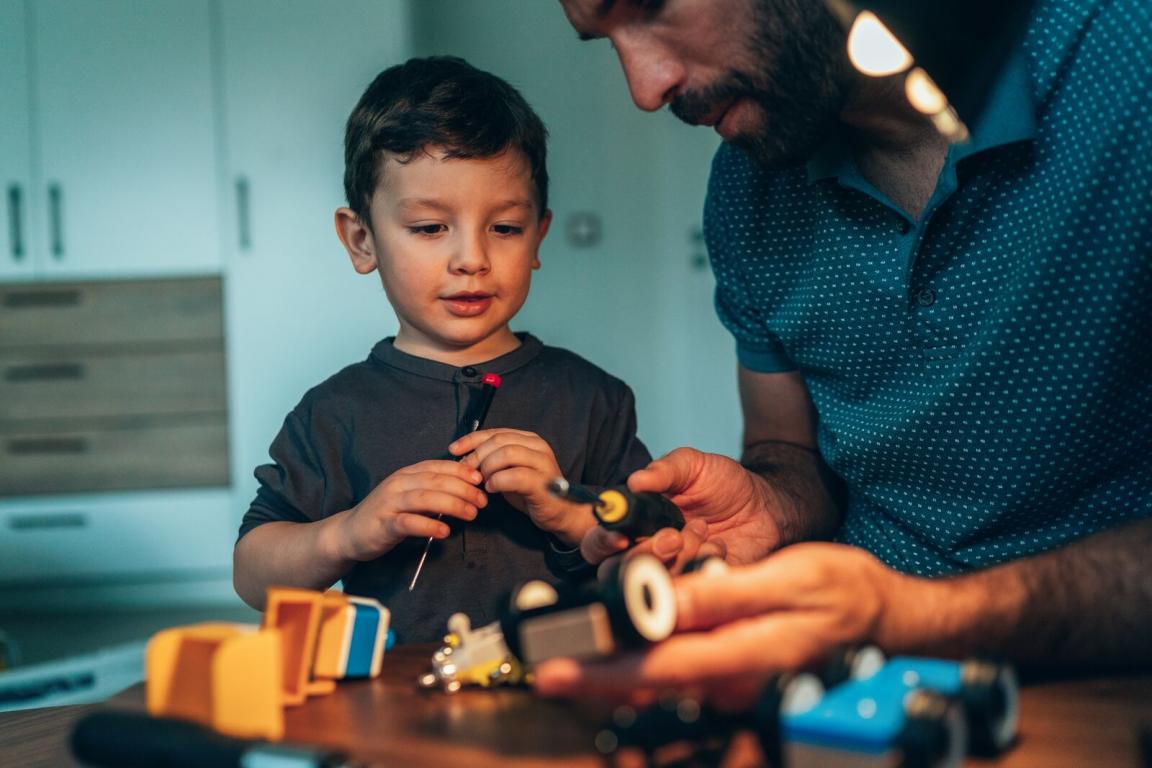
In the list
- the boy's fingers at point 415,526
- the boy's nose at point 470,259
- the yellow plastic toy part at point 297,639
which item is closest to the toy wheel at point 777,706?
the yellow plastic toy part at point 297,639

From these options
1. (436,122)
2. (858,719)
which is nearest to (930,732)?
(858,719)

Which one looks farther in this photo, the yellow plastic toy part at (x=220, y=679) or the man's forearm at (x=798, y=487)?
the man's forearm at (x=798, y=487)

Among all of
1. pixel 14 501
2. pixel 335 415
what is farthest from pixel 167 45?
pixel 335 415

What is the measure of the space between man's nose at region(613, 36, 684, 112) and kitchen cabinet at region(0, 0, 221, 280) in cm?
228

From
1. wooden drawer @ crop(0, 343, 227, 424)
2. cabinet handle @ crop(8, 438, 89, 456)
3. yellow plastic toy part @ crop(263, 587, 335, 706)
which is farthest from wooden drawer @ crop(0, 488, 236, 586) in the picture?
yellow plastic toy part @ crop(263, 587, 335, 706)

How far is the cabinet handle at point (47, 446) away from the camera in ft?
10.4

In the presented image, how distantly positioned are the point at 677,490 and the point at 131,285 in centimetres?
250

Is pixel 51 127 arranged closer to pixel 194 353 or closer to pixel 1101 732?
pixel 194 353

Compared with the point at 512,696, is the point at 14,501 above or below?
below

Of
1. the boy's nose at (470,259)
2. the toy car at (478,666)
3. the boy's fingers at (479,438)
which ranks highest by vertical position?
the boy's nose at (470,259)

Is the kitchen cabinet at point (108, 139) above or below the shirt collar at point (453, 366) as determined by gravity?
above

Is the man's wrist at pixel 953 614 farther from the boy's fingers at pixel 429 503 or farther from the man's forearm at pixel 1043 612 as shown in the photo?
the boy's fingers at pixel 429 503

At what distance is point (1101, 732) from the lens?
1.94ft

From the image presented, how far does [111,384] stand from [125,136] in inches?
28.3
